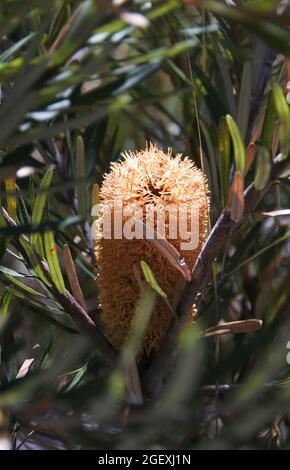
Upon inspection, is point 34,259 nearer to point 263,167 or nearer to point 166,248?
point 166,248

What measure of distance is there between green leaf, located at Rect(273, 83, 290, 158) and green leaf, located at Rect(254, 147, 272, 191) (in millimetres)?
11

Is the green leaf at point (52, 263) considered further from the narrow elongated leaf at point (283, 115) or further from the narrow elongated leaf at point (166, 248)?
the narrow elongated leaf at point (283, 115)

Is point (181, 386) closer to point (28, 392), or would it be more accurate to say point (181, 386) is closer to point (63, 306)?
point (28, 392)

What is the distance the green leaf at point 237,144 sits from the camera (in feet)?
1.36

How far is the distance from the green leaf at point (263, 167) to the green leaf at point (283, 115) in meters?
0.01

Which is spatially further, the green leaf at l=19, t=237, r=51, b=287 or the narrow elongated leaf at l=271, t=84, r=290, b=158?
the green leaf at l=19, t=237, r=51, b=287

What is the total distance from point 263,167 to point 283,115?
0.03 metres

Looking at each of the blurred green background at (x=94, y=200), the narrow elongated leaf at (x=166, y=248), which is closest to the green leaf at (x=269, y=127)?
the blurred green background at (x=94, y=200)

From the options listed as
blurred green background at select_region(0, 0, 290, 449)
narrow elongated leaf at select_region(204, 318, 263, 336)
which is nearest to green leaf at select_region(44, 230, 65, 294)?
blurred green background at select_region(0, 0, 290, 449)

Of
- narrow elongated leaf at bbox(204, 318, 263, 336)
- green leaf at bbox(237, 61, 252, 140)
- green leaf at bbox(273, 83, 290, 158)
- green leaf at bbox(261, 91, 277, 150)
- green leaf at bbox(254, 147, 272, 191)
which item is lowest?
narrow elongated leaf at bbox(204, 318, 263, 336)

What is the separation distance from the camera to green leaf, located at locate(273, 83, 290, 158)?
38 cm

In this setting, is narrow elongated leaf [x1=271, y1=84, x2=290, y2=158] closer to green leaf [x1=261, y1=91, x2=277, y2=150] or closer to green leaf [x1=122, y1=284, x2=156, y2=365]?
green leaf [x1=261, y1=91, x2=277, y2=150]

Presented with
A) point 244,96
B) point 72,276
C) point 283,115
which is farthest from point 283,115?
point 72,276
